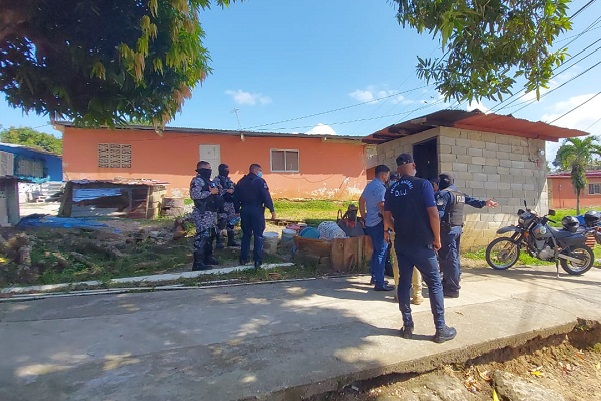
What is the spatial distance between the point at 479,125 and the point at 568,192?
94.4 ft

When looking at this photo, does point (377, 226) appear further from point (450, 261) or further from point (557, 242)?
point (557, 242)

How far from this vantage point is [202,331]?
10.6 feet

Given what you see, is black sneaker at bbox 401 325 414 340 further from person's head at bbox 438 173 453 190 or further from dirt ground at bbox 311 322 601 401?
person's head at bbox 438 173 453 190

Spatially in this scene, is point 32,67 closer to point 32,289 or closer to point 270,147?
point 32,289

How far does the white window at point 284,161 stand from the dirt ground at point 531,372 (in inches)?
539

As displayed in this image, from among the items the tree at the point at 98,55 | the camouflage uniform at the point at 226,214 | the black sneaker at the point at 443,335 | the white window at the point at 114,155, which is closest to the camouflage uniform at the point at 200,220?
the camouflage uniform at the point at 226,214

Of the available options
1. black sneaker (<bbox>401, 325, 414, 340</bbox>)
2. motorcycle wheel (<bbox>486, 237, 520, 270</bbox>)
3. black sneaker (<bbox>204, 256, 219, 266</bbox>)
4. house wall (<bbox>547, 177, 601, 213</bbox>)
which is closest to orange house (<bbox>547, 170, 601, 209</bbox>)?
house wall (<bbox>547, 177, 601, 213</bbox>)

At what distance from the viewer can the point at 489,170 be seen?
24.9 ft

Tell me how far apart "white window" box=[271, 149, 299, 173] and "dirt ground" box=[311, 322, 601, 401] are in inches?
539

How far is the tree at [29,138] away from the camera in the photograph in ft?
116

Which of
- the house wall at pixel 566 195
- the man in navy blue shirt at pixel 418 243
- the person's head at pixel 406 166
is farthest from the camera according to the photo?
the house wall at pixel 566 195

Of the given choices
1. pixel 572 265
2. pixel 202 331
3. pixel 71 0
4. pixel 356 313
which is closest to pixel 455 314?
pixel 356 313

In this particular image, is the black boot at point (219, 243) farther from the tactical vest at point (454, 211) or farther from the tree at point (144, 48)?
the tactical vest at point (454, 211)

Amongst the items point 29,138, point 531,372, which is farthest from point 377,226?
point 29,138
